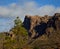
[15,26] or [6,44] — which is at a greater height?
[15,26]

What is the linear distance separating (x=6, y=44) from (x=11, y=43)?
182 centimetres

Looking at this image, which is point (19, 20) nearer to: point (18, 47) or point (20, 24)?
point (20, 24)

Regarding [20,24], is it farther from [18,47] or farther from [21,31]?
[18,47]

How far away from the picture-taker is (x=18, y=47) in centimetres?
9631

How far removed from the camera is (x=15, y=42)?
307ft

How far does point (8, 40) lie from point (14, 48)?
3476 millimetres

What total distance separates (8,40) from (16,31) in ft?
17.1

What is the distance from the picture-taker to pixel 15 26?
92625 mm

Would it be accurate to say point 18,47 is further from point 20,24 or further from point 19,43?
point 20,24

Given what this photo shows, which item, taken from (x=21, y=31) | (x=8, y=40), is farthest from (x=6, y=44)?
(x=21, y=31)

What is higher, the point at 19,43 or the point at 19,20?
the point at 19,20

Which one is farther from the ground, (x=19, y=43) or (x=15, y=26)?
(x=15, y=26)

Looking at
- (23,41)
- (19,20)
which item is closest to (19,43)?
(23,41)

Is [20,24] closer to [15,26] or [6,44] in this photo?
[15,26]
